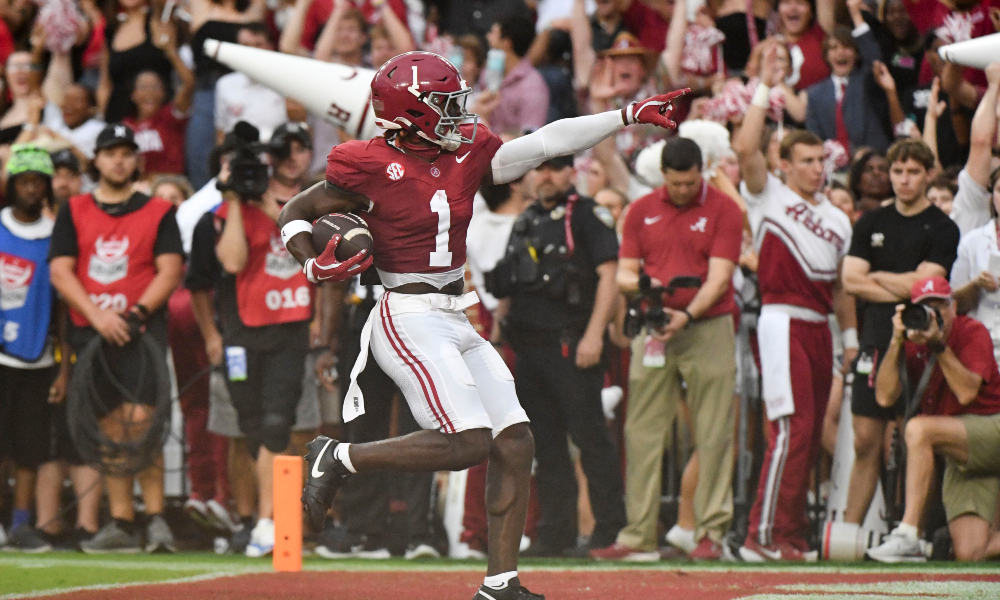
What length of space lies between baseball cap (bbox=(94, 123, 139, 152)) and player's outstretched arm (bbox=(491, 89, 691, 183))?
13.1 feet

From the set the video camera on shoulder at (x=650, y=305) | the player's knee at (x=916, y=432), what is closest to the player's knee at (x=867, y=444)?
the player's knee at (x=916, y=432)

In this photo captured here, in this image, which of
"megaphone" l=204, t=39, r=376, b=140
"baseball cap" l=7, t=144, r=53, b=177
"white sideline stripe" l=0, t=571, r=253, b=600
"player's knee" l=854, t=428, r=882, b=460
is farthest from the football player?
"baseball cap" l=7, t=144, r=53, b=177

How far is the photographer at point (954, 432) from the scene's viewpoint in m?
7.53

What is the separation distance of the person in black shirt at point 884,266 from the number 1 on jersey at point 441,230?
3.46 m

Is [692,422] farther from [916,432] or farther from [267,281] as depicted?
[267,281]

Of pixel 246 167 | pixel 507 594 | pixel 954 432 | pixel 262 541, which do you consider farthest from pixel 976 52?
pixel 262 541

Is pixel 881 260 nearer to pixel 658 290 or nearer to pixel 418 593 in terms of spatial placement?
pixel 658 290

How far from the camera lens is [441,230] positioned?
5547 mm

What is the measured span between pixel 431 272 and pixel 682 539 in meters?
3.41

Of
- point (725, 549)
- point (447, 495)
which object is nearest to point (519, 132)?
point (447, 495)

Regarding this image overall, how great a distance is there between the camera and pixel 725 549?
26.8ft

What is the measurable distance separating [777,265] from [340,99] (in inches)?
136

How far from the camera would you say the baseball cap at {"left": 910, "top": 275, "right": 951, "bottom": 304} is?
7441 millimetres

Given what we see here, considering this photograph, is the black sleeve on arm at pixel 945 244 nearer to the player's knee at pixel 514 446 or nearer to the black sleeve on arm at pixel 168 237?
the player's knee at pixel 514 446
